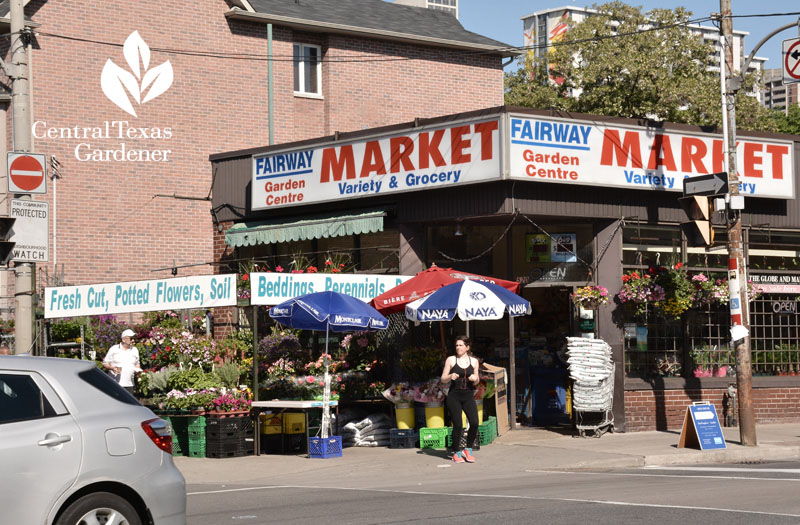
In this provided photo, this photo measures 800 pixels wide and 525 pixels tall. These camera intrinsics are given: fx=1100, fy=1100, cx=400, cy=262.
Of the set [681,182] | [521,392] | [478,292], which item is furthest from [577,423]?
[681,182]

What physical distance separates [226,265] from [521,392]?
23.2 feet

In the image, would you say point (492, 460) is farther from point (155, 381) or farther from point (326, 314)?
point (155, 381)

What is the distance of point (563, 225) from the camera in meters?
19.2

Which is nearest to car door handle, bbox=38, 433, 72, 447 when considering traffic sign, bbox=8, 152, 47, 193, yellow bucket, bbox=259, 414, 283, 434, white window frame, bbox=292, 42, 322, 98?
traffic sign, bbox=8, 152, 47, 193

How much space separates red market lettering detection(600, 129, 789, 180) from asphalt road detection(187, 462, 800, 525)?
6295 mm

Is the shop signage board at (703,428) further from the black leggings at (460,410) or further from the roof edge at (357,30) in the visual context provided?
the roof edge at (357,30)

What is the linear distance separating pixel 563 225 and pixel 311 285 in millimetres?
4915

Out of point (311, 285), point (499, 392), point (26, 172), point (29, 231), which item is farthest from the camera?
point (499, 392)

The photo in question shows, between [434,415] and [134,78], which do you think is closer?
[434,415]

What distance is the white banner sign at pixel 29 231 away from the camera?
13312 mm

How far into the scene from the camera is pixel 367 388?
58.4 ft

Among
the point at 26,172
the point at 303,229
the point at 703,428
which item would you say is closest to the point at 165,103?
the point at 303,229

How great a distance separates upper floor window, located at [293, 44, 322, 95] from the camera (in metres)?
29.7

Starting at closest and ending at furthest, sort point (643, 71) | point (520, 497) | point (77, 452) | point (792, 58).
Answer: point (77, 452) < point (520, 497) < point (792, 58) < point (643, 71)
